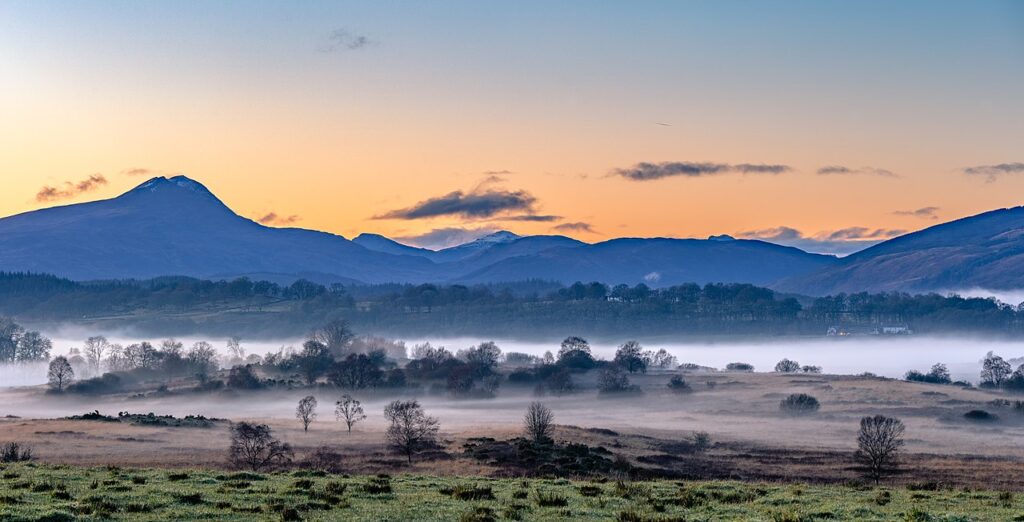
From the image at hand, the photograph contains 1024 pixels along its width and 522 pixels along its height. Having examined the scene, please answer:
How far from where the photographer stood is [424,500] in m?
33.2

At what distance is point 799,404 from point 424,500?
145358 millimetres

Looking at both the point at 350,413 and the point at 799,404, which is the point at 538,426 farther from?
the point at 799,404

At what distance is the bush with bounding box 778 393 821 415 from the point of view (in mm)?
164875

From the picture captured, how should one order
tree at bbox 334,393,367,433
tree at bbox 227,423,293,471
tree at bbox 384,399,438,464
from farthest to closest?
tree at bbox 334,393,367,433
tree at bbox 384,399,438,464
tree at bbox 227,423,293,471

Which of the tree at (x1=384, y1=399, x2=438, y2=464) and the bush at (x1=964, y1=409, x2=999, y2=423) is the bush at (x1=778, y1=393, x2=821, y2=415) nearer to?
the bush at (x1=964, y1=409, x2=999, y2=423)

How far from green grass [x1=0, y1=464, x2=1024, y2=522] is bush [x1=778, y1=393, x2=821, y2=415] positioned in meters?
126

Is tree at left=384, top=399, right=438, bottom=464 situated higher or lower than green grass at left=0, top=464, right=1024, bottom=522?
lower

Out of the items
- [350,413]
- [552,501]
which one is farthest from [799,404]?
[552,501]

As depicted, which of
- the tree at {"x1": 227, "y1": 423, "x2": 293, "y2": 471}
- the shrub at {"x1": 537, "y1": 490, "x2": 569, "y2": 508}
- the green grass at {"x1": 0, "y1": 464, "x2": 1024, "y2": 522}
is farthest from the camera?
the tree at {"x1": 227, "y1": 423, "x2": 293, "y2": 471}

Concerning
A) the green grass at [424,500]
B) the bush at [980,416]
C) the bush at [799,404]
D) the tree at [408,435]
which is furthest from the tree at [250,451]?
the bush at [980,416]

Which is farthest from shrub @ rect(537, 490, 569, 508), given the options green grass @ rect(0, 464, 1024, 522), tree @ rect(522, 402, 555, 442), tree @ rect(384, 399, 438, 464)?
tree @ rect(522, 402, 555, 442)

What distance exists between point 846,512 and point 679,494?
7.15 m

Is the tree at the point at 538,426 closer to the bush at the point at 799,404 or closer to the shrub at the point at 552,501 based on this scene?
the shrub at the point at 552,501

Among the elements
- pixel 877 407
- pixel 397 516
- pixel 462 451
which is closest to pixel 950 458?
pixel 462 451
